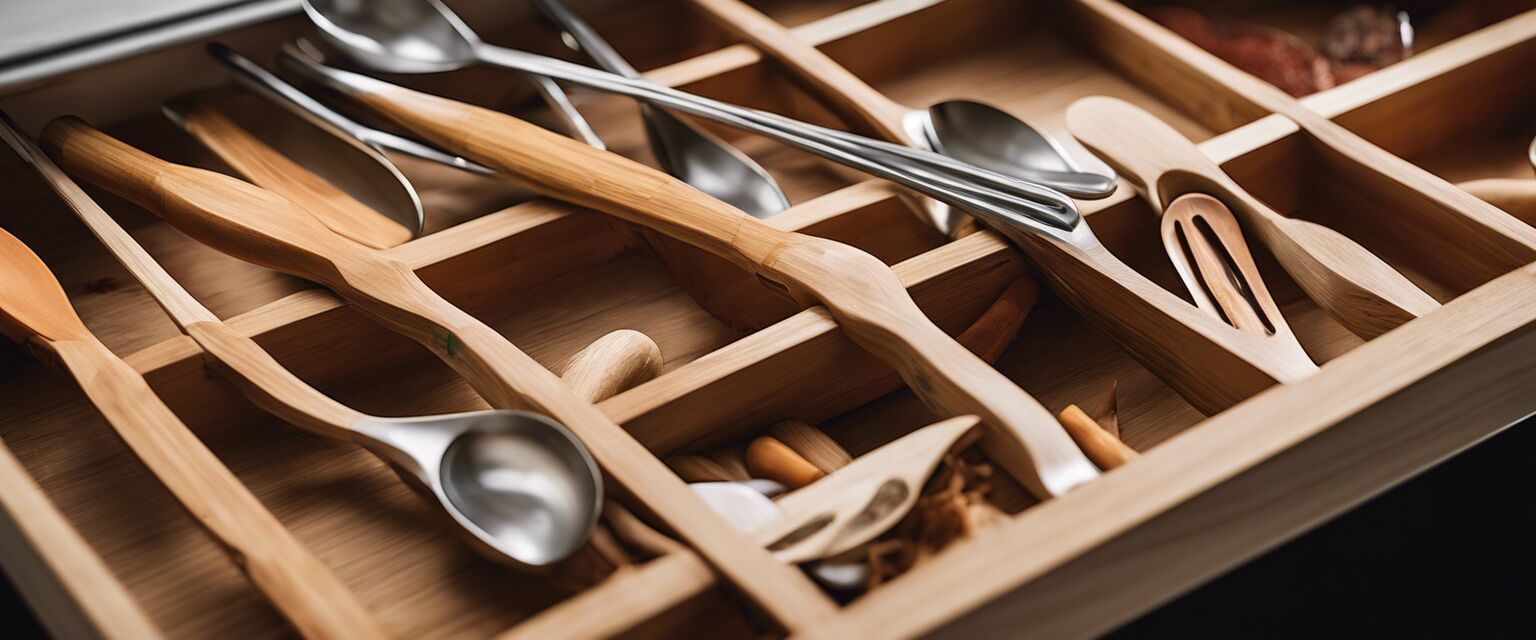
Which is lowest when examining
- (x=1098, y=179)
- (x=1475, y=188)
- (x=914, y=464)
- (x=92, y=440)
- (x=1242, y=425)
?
(x=92, y=440)

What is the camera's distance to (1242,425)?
591mm

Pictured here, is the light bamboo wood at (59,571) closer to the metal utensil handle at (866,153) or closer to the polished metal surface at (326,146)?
the polished metal surface at (326,146)

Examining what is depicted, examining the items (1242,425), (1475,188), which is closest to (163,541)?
(1242,425)

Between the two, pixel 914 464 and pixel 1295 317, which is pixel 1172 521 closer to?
pixel 914 464

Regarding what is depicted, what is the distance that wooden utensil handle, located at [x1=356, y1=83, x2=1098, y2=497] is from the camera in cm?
61

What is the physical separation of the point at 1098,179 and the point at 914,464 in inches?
11.2

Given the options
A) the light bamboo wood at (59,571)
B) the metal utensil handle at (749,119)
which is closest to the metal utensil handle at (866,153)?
the metal utensil handle at (749,119)

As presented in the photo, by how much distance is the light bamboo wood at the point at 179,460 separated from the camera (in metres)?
0.53

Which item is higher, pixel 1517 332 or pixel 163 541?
pixel 1517 332

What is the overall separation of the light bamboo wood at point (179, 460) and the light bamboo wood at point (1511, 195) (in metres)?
0.71

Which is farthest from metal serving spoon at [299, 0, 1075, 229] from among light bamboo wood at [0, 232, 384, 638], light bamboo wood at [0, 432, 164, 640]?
light bamboo wood at [0, 432, 164, 640]

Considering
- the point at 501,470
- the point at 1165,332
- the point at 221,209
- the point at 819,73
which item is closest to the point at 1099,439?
the point at 1165,332

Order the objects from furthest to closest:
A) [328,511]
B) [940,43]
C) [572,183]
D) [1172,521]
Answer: [940,43] → [572,183] → [328,511] → [1172,521]

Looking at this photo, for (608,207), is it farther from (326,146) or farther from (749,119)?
(326,146)
